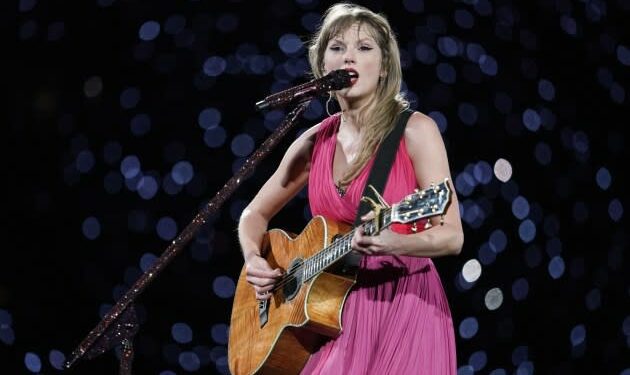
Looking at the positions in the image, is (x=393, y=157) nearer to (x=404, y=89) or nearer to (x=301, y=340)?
(x=301, y=340)

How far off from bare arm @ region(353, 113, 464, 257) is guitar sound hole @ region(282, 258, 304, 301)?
1.50 feet

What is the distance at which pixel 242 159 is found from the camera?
13.6 feet

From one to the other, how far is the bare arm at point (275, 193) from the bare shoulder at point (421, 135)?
57 centimetres

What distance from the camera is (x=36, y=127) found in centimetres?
436

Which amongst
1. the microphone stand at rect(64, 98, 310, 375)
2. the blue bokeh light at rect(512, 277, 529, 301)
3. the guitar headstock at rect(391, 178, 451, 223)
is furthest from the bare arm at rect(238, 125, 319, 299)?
the blue bokeh light at rect(512, 277, 529, 301)

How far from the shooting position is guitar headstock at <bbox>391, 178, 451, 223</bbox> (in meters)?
1.83

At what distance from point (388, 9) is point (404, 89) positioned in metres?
0.44

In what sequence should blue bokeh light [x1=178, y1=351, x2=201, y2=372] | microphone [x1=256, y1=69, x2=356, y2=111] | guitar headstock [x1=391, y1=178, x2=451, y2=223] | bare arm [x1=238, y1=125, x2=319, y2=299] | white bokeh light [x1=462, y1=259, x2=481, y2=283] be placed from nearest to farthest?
1. guitar headstock [x1=391, y1=178, x2=451, y2=223]
2. microphone [x1=256, y1=69, x2=356, y2=111]
3. bare arm [x1=238, y1=125, x2=319, y2=299]
4. white bokeh light [x1=462, y1=259, x2=481, y2=283]
5. blue bokeh light [x1=178, y1=351, x2=201, y2=372]

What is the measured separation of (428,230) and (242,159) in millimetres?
2151

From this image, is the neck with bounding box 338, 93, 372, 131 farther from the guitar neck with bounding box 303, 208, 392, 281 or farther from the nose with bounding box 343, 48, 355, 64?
the guitar neck with bounding box 303, 208, 392, 281

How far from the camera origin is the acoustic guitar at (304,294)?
77.4 inches

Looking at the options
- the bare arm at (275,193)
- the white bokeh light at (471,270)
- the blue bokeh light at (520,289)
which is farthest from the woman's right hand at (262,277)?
the blue bokeh light at (520,289)

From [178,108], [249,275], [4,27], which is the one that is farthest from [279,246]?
[4,27]

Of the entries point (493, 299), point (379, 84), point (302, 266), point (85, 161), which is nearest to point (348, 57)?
point (379, 84)
